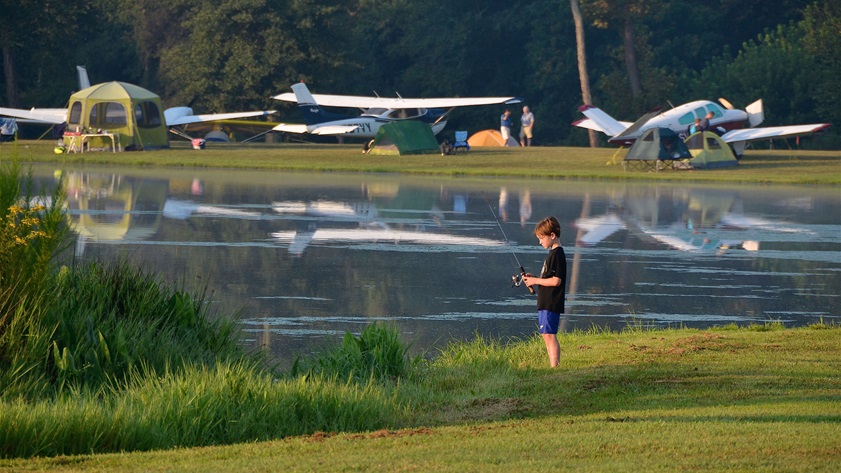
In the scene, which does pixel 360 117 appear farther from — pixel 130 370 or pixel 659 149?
pixel 130 370

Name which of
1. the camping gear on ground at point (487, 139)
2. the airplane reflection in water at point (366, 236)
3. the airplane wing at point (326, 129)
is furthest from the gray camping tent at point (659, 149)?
the camping gear on ground at point (487, 139)

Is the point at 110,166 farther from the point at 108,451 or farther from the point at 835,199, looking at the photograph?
the point at 108,451

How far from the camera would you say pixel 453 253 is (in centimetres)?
1859

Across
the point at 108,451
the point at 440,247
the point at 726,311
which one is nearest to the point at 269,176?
the point at 440,247

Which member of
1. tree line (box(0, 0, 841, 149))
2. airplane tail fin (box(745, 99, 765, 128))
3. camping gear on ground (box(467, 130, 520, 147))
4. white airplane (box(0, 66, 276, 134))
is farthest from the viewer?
tree line (box(0, 0, 841, 149))

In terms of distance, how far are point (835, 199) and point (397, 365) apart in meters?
23.0

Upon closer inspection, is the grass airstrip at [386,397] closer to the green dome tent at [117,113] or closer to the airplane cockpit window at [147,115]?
the green dome tent at [117,113]

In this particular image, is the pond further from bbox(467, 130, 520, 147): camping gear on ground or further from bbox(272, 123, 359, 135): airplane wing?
bbox(467, 130, 520, 147): camping gear on ground

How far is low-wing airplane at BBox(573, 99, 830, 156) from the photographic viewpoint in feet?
142

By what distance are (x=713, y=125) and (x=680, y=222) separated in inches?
944

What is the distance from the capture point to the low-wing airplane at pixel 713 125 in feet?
142

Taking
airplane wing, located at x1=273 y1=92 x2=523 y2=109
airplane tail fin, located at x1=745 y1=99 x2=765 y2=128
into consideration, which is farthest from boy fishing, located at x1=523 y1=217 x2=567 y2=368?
airplane wing, located at x1=273 y1=92 x2=523 y2=109

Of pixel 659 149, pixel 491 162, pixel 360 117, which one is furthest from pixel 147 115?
pixel 659 149

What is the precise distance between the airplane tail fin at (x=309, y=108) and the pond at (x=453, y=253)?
72.5 feet
